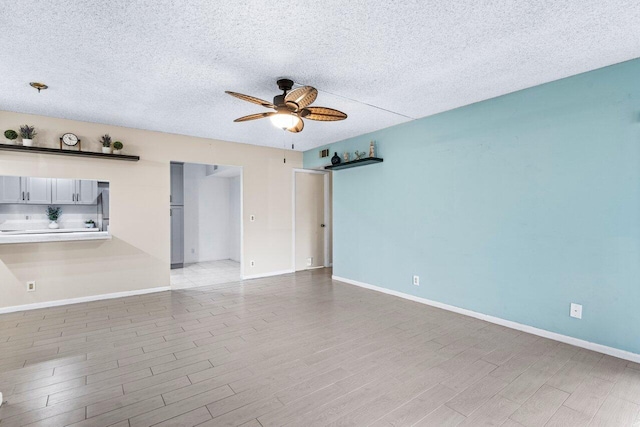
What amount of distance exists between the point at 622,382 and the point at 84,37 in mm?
4682

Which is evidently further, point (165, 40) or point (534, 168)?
point (534, 168)

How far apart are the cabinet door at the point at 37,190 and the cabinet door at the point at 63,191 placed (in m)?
0.05

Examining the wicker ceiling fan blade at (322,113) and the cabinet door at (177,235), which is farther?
the cabinet door at (177,235)

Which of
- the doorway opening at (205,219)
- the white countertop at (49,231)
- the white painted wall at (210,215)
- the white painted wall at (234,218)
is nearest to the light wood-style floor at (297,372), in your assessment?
the white countertop at (49,231)

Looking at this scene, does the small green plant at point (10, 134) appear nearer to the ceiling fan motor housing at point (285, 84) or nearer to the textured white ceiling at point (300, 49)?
the textured white ceiling at point (300, 49)

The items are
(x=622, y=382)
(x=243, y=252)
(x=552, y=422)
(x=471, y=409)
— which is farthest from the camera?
(x=243, y=252)

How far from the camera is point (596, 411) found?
197 cm

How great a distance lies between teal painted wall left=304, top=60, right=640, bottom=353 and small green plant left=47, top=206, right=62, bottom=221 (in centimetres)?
480

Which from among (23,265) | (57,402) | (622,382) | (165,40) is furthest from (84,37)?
(622,382)

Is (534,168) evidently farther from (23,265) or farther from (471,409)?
(23,265)

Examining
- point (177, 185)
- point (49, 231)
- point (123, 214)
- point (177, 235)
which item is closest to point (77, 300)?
point (49, 231)

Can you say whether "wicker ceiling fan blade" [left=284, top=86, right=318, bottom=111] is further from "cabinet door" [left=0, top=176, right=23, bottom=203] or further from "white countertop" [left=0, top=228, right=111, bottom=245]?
"cabinet door" [left=0, top=176, right=23, bottom=203]

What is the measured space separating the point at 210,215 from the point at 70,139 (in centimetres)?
407

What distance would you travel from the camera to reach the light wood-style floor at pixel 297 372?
76.3 inches
